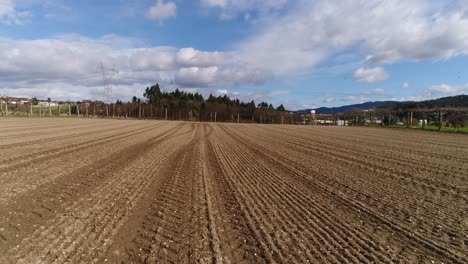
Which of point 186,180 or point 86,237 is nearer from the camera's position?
point 86,237

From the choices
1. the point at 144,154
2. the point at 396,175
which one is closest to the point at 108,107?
the point at 144,154

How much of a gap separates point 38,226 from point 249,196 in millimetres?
5449

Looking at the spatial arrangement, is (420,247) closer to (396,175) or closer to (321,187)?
(321,187)

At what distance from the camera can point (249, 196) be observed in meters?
10.1

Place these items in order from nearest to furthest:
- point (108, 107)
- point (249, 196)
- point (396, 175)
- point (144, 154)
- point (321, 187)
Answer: point (249, 196), point (321, 187), point (396, 175), point (144, 154), point (108, 107)

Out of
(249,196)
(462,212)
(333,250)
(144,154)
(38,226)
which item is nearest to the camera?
(333,250)

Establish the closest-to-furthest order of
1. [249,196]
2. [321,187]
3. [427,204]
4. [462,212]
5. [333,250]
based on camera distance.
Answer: [333,250] → [462,212] → [427,204] → [249,196] → [321,187]

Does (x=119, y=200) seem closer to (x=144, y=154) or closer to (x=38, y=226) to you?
(x=38, y=226)

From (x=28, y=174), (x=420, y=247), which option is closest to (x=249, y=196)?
(x=420, y=247)

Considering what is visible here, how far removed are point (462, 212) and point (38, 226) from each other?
10.1 meters

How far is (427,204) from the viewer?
940cm

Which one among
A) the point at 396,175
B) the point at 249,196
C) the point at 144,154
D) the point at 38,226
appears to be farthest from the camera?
the point at 144,154

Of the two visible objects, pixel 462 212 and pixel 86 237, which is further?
pixel 462 212

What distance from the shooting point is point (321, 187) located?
1138 cm
